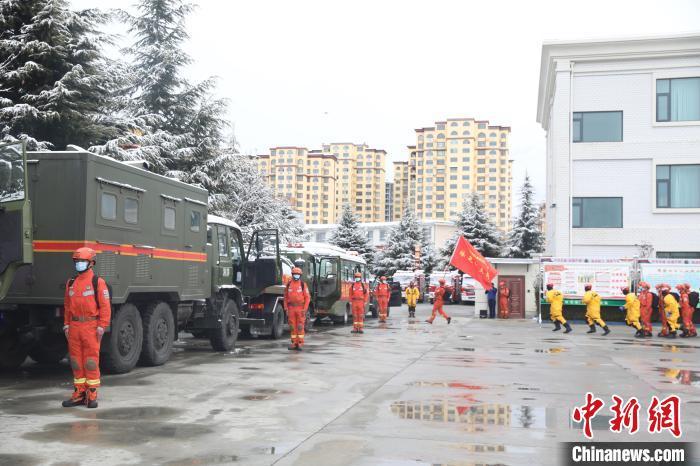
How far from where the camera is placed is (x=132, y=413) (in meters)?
8.77

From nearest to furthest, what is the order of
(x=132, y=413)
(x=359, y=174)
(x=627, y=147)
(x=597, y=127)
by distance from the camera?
(x=132, y=413), (x=627, y=147), (x=597, y=127), (x=359, y=174)

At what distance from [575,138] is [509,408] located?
88.4ft

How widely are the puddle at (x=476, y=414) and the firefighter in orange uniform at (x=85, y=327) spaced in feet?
12.3

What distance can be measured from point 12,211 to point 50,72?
448 inches

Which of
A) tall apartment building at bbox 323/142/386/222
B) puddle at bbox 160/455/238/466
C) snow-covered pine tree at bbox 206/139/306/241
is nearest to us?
puddle at bbox 160/455/238/466

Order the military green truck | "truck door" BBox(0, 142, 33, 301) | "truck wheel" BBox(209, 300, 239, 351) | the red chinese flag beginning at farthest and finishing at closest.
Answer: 1. the red chinese flag
2. "truck wheel" BBox(209, 300, 239, 351)
3. the military green truck
4. "truck door" BBox(0, 142, 33, 301)

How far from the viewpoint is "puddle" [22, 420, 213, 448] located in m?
7.32

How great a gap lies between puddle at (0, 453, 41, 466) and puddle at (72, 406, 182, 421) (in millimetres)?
1753

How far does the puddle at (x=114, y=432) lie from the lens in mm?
7320

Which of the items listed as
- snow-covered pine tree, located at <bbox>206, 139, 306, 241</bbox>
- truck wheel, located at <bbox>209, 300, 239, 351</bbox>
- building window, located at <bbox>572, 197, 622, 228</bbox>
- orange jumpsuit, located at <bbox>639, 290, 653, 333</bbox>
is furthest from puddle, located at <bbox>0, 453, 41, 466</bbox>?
building window, located at <bbox>572, 197, 622, 228</bbox>

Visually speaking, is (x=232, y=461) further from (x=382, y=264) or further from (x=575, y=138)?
(x=382, y=264)

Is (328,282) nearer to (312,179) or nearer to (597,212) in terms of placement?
(597,212)

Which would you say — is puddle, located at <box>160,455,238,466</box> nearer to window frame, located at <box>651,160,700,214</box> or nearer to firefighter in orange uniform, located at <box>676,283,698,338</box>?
firefighter in orange uniform, located at <box>676,283,698,338</box>

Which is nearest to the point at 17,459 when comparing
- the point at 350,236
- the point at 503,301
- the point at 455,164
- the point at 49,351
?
the point at 49,351
